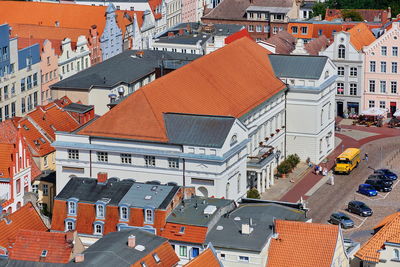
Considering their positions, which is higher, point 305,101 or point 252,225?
point 305,101

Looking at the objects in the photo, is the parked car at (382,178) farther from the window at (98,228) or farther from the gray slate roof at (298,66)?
the window at (98,228)

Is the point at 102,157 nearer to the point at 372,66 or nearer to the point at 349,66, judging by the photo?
the point at 349,66

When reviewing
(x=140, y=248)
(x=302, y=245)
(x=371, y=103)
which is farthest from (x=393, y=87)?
(x=140, y=248)

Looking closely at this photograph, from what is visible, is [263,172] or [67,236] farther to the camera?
[263,172]

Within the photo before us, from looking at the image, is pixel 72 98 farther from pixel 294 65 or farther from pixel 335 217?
pixel 335 217

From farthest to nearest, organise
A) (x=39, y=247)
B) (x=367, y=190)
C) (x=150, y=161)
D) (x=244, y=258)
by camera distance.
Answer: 1. (x=367, y=190)
2. (x=150, y=161)
3. (x=244, y=258)
4. (x=39, y=247)

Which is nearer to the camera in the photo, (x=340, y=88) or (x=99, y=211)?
(x=99, y=211)

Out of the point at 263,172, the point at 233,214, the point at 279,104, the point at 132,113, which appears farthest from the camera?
the point at 279,104

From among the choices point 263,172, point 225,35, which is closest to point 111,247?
point 263,172
